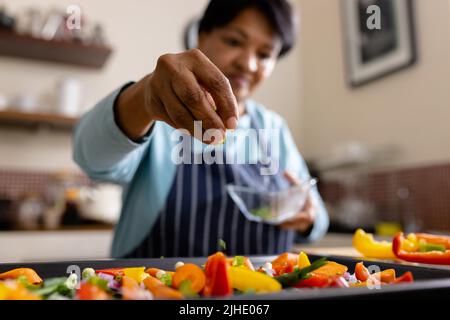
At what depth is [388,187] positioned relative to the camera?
74.9 inches

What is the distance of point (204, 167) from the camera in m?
0.95

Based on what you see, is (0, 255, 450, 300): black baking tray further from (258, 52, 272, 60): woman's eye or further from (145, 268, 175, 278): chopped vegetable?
(258, 52, 272, 60): woman's eye

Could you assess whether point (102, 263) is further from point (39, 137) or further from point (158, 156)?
point (39, 137)

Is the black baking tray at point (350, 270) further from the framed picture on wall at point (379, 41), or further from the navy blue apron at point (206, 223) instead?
the framed picture on wall at point (379, 41)

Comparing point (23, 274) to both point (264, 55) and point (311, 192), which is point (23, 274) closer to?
point (264, 55)

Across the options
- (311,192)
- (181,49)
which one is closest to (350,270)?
(311,192)

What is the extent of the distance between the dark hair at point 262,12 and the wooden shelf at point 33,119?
120cm

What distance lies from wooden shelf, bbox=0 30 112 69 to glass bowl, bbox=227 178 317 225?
4.23 ft

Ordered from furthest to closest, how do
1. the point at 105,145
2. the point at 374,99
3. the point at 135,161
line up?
1. the point at 374,99
2. the point at 135,161
3. the point at 105,145

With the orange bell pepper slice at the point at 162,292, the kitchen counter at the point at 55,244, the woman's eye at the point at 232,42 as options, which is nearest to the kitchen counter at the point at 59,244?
the kitchen counter at the point at 55,244

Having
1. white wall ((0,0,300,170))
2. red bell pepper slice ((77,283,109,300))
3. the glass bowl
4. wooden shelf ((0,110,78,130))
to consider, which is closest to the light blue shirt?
the glass bowl

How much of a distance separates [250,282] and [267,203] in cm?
59
